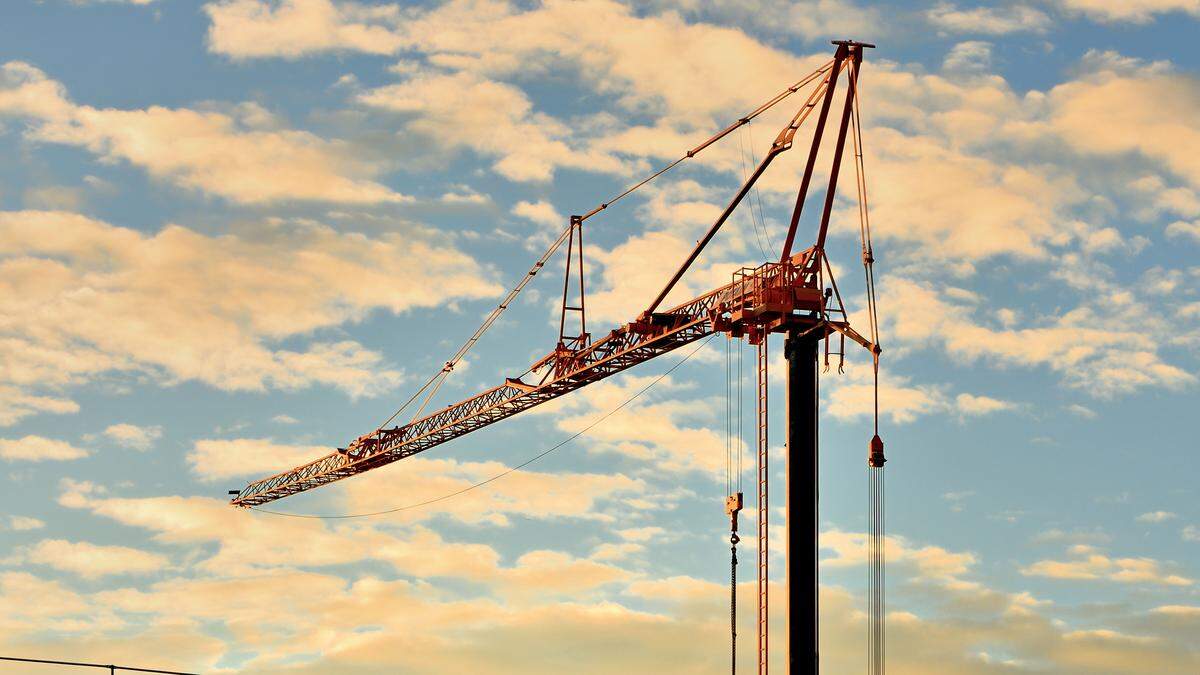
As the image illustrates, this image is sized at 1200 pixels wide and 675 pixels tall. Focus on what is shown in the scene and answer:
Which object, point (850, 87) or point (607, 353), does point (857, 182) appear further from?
point (607, 353)

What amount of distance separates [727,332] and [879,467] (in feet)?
52.6

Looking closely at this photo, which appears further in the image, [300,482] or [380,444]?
[300,482]

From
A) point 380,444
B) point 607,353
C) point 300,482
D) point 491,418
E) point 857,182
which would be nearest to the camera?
point 857,182

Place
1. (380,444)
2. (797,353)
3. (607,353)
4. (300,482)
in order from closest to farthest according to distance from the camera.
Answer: (797,353) → (607,353) → (380,444) → (300,482)

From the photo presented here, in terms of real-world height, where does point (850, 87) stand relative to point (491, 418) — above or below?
→ above

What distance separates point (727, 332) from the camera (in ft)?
331

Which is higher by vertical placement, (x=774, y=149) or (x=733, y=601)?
(x=774, y=149)

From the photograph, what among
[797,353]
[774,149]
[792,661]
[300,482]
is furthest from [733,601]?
[300,482]

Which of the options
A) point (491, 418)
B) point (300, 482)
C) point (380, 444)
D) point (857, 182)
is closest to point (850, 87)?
point (857, 182)

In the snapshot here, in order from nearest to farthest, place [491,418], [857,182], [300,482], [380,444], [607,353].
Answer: [857,182]
[607,353]
[491,418]
[380,444]
[300,482]

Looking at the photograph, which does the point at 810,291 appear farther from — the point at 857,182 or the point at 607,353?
the point at 607,353

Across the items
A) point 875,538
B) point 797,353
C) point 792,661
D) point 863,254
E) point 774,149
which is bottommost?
point 792,661

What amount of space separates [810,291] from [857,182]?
7320 mm

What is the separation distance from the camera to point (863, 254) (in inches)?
3824
